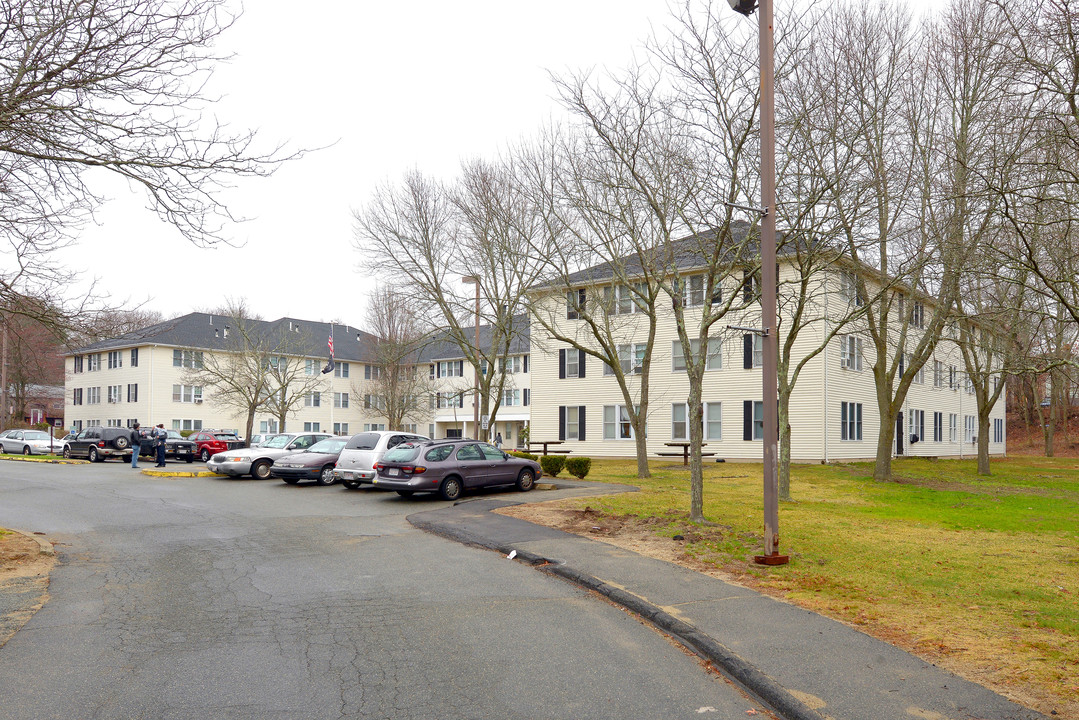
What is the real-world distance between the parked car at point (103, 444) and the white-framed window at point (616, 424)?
71.8 feet

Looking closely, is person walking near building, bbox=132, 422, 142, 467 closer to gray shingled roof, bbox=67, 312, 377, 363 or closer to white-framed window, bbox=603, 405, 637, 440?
gray shingled roof, bbox=67, 312, 377, 363

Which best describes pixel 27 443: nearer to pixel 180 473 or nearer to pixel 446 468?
pixel 180 473

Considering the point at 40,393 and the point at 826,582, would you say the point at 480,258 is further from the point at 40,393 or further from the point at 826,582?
the point at 40,393

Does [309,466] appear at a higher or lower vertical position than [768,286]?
lower

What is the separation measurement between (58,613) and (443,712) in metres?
4.82

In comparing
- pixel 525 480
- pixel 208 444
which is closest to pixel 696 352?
pixel 525 480

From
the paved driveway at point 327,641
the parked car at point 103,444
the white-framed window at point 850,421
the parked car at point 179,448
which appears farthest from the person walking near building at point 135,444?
the white-framed window at point 850,421

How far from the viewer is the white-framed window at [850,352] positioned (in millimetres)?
34656

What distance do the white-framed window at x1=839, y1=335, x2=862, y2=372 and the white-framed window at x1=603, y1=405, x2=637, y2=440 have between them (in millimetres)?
10091

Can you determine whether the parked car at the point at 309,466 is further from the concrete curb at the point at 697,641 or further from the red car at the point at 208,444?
the red car at the point at 208,444

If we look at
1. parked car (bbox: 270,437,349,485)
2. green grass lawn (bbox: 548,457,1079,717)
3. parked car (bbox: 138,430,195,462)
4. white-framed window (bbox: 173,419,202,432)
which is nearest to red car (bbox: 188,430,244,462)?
parked car (bbox: 138,430,195,462)

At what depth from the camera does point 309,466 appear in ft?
73.0

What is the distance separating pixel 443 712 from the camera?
198 inches

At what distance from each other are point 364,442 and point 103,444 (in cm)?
2015
